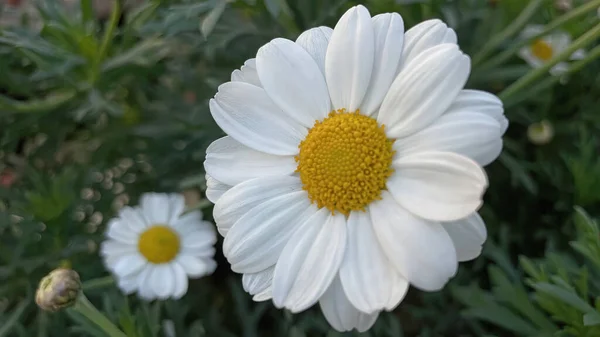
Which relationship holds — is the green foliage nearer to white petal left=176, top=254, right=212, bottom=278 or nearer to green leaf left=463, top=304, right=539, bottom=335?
green leaf left=463, top=304, right=539, bottom=335

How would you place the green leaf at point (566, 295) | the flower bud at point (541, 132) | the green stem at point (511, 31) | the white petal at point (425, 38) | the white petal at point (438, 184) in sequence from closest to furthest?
the white petal at point (438, 184)
the white petal at point (425, 38)
the green leaf at point (566, 295)
the green stem at point (511, 31)
the flower bud at point (541, 132)

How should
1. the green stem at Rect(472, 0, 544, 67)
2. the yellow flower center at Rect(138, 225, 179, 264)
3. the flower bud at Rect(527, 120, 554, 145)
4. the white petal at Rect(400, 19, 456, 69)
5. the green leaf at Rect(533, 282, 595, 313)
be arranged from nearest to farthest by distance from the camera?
1. the white petal at Rect(400, 19, 456, 69)
2. the green leaf at Rect(533, 282, 595, 313)
3. the green stem at Rect(472, 0, 544, 67)
4. the yellow flower center at Rect(138, 225, 179, 264)
5. the flower bud at Rect(527, 120, 554, 145)

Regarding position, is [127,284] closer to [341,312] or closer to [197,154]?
[197,154]

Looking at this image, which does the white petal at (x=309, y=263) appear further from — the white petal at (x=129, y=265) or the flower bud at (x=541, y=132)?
the flower bud at (x=541, y=132)

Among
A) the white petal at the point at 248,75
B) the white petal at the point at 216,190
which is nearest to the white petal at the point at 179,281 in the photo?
the white petal at the point at 216,190

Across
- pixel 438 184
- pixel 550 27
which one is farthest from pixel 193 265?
pixel 550 27

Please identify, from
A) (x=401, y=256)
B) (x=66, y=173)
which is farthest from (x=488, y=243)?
(x=66, y=173)

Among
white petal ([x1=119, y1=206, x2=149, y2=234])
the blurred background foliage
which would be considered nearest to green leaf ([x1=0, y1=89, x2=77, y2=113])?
the blurred background foliage
